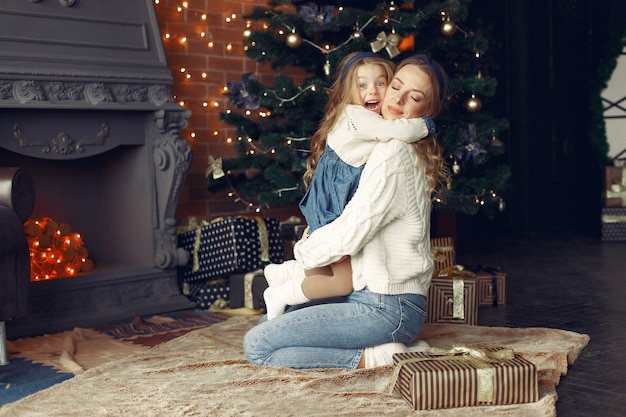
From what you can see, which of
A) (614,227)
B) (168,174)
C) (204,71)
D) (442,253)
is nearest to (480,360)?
(442,253)

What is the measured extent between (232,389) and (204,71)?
9.03ft

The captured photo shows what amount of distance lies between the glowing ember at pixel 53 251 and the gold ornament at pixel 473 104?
2243 mm

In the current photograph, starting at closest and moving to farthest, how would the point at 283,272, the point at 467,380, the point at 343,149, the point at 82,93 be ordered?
the point at 467,380
the point at 343,149
the point at 283,272
the point at 82,93

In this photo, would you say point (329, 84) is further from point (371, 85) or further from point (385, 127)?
point (385, 127)

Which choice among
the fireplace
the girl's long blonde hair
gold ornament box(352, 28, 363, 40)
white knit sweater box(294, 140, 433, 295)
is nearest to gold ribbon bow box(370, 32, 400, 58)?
gold ornament box(352, 28, 363, 40)

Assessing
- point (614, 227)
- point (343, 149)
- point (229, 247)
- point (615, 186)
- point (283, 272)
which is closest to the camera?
point (343, 149)

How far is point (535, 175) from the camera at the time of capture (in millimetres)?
7664

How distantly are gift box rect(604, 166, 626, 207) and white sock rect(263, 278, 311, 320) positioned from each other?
16.1 ft

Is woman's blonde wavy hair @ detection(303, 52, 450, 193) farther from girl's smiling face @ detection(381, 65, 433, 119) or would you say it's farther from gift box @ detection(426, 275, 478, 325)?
gift box @ detection(426, 275, 478, 325)

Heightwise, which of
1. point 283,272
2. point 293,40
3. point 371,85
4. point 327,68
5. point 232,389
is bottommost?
point 232,389

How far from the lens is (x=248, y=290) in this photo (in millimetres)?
4223

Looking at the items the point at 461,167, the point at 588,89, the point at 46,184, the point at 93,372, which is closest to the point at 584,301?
the point at 461,167

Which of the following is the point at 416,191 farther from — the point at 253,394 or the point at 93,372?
the point at 93,372

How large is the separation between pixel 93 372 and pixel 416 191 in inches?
54.0
